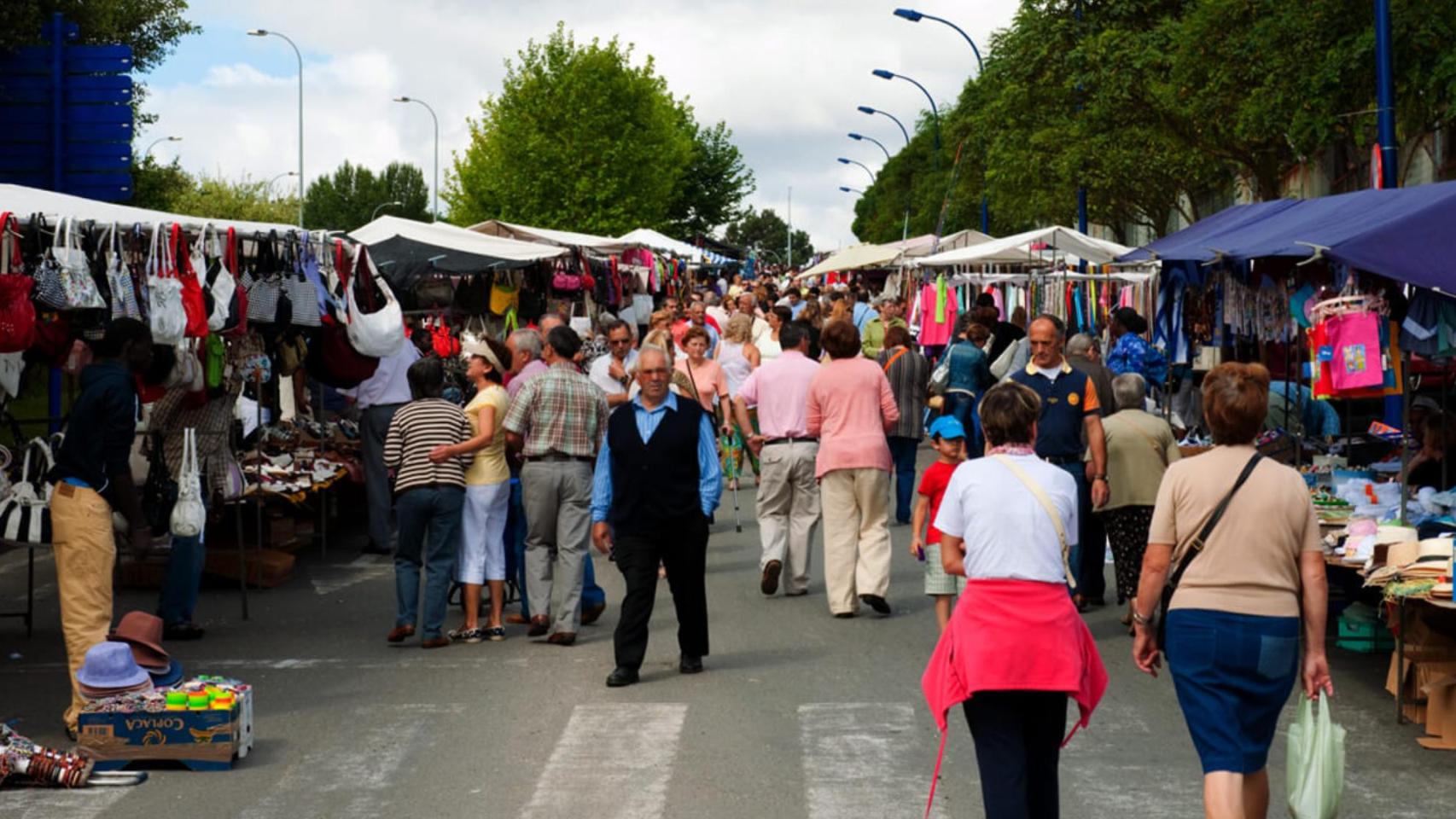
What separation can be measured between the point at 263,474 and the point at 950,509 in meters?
9.18

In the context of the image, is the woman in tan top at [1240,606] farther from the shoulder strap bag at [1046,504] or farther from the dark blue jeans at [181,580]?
the dark blue jeans at [181,580]

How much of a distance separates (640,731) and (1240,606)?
3476mm

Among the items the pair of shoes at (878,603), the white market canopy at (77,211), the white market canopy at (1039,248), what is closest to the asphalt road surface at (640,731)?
the pair of shoes at (878,603)

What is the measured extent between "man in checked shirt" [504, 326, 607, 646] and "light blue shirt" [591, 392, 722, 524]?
746mm

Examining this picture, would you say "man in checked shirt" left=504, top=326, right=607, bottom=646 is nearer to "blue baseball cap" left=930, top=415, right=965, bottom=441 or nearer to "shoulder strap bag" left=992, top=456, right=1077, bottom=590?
"blue baseball cap" left=930, top=415, right=965, bottom=441

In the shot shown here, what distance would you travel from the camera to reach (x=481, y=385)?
11.0 metres

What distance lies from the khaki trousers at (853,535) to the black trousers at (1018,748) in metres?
5.88

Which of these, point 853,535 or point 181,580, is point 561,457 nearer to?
point 853,535

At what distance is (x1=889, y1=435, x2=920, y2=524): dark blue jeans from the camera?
15.8 m

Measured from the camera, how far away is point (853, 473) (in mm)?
11562

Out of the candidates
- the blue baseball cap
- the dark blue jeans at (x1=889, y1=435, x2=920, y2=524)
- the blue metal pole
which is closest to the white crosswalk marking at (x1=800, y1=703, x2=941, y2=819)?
the blue baseball cap

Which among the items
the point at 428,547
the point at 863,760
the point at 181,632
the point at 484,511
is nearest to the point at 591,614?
the point at 484,511

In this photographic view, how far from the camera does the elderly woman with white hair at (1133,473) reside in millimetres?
10734

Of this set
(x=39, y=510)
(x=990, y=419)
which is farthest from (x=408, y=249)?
(x=990, y=419)
